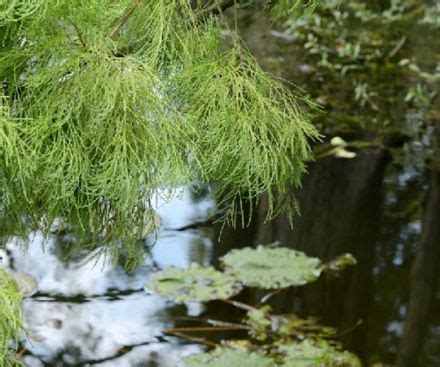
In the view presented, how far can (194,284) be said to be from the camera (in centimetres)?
292

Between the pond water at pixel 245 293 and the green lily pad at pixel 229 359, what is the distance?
0.22 ft

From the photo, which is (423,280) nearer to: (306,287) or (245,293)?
(306,287)

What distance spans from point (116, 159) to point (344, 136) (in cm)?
304

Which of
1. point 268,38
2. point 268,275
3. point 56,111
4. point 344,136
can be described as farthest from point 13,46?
point 268,38

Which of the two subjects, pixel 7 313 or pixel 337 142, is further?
pixel 337 142

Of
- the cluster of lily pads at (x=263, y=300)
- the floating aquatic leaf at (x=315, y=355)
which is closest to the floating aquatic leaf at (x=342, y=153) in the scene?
the cluster of lily pads at (x=263, y=300)

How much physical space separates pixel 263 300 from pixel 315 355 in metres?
0.34

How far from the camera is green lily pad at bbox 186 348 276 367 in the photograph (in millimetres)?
2510

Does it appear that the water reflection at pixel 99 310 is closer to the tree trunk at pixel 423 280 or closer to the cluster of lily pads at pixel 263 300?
the cluster of lily pads at pixel 263 300

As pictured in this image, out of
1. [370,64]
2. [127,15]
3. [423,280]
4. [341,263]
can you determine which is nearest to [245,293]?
[341,263]

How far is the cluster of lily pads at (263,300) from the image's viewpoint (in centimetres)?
257

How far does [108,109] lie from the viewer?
1.02 m

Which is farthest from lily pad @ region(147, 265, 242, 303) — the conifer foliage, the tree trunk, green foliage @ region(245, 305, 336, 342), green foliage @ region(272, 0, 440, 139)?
the conifer foliage

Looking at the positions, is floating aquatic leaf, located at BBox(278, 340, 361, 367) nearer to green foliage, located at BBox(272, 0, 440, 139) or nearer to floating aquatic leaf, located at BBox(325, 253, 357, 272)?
floating aquatic leaf, located at BBox(325, 253, 357, 272)
